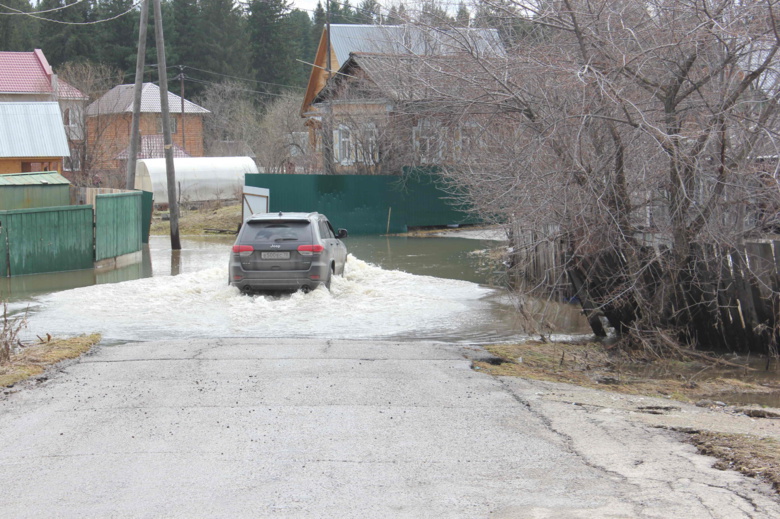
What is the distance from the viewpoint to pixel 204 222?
32.6 m

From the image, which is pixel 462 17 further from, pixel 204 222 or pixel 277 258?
pixel 204 222

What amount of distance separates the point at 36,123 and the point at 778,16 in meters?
35.2

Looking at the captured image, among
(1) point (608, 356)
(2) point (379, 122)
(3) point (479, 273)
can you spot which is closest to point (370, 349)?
(1) point (608, 356)

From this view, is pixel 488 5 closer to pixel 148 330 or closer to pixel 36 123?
pixel 148 330

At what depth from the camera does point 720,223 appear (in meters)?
9.82

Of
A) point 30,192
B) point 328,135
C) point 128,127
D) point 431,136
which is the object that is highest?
point 128,127

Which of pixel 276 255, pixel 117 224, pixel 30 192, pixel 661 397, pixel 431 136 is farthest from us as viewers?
pixel 30 192

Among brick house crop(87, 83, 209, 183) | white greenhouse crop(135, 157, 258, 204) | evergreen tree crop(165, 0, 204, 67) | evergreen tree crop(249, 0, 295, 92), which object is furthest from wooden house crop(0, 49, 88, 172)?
evergreen tree crop(249, 0, 295, 92)

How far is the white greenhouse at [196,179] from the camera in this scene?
38.6 metres

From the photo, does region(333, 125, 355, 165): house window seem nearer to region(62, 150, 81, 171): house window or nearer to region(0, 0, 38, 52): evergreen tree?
region(62, 150, 81, 171): house window

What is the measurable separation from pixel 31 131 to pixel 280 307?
28.1 metres

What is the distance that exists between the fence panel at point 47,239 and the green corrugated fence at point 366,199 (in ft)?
35.0

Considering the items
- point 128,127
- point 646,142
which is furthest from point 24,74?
point 646,142

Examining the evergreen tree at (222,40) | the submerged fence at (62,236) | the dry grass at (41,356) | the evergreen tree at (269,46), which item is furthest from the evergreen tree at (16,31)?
the dry grass at (41,356)
